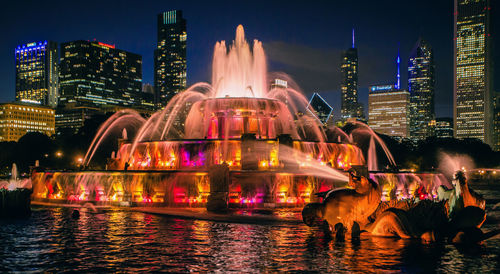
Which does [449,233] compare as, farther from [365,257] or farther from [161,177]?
[161,177]

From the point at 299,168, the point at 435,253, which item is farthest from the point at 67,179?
the point at 435,253

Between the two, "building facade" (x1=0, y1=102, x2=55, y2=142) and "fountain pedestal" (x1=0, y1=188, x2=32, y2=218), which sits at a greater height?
"building facade" (x1=0, y1=102, x2=55, y2=142)

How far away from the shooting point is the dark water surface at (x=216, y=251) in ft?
39.5

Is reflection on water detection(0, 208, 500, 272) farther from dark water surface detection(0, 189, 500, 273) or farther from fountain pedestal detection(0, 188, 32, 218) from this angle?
fountain pedestal detection(0, 188, 32, 218)

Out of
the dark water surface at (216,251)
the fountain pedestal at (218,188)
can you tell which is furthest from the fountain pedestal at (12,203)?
the fountain pedestal at (218,188)

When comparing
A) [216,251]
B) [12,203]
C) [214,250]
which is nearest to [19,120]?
[12,203]

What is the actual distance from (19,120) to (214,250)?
7663 inches

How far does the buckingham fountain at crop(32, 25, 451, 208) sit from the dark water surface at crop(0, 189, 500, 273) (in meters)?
8.42

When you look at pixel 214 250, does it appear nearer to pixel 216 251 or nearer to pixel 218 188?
pixel 216 251

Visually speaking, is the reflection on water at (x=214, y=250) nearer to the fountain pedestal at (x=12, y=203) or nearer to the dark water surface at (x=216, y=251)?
the dark water surface at (x=216, y=251)

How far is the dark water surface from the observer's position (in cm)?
1205

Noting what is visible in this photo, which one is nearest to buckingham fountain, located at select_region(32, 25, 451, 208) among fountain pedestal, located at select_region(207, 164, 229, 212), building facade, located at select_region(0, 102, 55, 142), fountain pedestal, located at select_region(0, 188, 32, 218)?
fountain pedestal, located at select_region(207, 164, 229, 212)

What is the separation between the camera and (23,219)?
71.3 feet

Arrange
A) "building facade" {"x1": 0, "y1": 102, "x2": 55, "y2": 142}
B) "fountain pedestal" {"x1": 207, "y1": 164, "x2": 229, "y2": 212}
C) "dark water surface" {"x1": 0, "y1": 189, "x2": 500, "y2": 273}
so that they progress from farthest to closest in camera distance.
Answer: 1. "building facade" {"x1": 0, "y1": 102, "x2": 55, "y2": 142}
2. "fountain pedestal" {"x1": 207, "y1": 164, "x2": 229, "y2": 212}
3. "dark water surface" {"x1": 0, "y1": 189, "x2": 500, "y2": 273}
